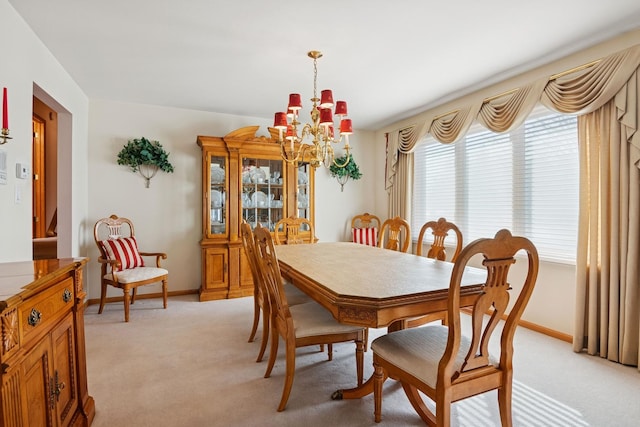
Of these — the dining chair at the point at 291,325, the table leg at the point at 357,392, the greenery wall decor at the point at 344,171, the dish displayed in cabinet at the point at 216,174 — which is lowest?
the table leg at the point at 357,392

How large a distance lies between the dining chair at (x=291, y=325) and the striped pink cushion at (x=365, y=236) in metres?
2.83

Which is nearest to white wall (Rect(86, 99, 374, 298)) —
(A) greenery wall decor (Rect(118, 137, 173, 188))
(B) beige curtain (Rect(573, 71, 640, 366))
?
(A) greenery wall decor (Rect(118, 137, 173, 188))

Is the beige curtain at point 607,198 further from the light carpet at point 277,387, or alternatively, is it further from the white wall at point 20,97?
the white wall at point 20,97

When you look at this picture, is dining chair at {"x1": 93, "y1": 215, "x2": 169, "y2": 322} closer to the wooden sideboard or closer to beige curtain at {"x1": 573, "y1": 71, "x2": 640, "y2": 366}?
the wooden sideboard

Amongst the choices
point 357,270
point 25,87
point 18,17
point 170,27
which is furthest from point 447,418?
point 18,17

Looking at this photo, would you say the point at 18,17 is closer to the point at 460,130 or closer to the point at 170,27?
the point at 170,27

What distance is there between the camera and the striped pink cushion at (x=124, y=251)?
344cm

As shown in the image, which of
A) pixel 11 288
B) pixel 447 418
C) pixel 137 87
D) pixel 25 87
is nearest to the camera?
pixel 11 288

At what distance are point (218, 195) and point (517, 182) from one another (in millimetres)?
3319

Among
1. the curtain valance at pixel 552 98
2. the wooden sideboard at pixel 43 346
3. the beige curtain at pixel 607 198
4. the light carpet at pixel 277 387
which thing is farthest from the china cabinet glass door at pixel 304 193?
the wooden sideboard at pixel 43 346

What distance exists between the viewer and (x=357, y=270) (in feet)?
6.66

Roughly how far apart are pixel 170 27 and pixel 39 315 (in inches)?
78.8

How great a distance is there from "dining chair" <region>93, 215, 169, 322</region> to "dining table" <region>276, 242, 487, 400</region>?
1756 mm

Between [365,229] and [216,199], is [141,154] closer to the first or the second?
[216,199]
